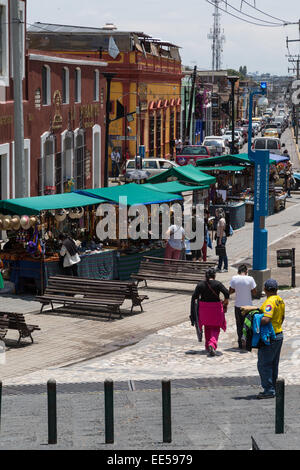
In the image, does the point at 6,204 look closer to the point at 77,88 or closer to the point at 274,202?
the point at 77,88

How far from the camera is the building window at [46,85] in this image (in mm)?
32344

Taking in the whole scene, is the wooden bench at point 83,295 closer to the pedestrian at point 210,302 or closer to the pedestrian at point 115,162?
the pedestrian at point 210,302

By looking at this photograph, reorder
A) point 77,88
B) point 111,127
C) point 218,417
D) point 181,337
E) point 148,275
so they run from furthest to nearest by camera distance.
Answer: point 111,127 < point 77,88 < point 148,275 < point 181,337 < point 218,417

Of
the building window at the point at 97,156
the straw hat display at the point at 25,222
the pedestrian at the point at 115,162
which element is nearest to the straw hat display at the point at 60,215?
the straw hat display at the point at 25,222

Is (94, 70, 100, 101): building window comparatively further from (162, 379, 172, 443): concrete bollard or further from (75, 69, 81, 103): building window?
(162, 379, 172, 443): concrete bollard

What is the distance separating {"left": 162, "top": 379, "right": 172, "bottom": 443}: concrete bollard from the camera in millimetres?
9195

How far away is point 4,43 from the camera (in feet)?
90.8

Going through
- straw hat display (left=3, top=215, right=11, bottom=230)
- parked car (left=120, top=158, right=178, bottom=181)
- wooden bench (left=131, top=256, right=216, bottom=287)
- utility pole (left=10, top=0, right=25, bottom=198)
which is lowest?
wooden bench (left=131, top=256, right=216, bottom=287)

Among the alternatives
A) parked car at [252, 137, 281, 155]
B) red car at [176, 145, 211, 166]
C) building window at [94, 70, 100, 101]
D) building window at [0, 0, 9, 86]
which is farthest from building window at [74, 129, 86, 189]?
parked car at [252, 137, 281, 155]

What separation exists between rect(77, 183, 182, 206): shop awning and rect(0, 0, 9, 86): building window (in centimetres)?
611

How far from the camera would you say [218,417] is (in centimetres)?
1074

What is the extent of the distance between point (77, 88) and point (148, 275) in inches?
667

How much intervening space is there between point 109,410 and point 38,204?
11555 mm
